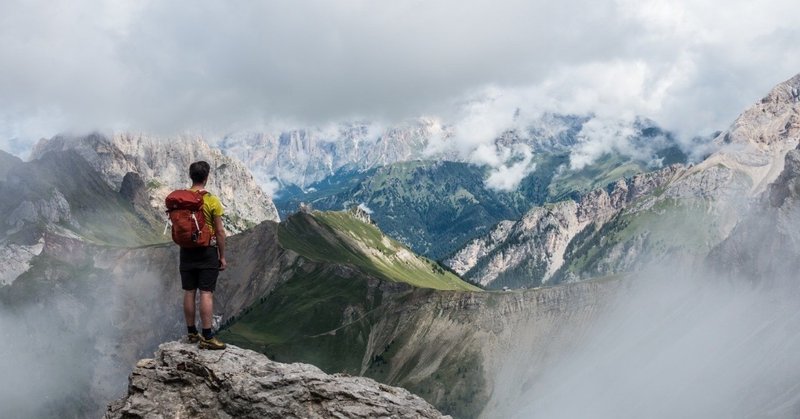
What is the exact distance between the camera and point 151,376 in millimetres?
24891

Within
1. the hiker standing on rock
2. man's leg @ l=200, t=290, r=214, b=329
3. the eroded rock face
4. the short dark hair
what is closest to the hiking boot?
the hiker standing on rock

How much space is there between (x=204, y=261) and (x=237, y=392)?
4.77m

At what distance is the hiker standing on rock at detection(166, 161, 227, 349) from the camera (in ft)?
80.0

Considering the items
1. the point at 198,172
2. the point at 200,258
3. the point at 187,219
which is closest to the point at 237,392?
the point at 200,258

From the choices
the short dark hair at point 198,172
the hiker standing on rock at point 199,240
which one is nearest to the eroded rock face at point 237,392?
the hiker standing on rock at point 199,240

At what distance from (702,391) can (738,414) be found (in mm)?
25639

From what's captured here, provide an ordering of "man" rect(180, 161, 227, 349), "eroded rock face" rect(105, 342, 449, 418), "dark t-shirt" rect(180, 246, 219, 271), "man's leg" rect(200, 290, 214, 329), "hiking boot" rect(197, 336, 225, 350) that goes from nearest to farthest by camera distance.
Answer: "eroded rock face" rect(105, 342, 449, 418) < "man's leg" rect(200, 290, 214, 329) < "man" rect(180, 161, 227, 349) < "dark t-shirt" rect(180, 246, 219, 271) < "hiking boot" rect(197, 336, 225, 350)

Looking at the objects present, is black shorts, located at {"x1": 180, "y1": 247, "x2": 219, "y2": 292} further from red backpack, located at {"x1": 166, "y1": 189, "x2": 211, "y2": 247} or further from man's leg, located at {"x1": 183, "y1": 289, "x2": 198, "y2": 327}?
red backpack, located at {"x1": 166, "y1": 189, "x2": 211, "y2": 247}

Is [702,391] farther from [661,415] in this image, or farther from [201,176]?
[201,176]

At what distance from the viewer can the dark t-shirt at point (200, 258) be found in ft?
82.6

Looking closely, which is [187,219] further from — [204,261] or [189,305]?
[189,305]

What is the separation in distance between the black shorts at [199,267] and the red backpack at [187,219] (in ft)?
2.12

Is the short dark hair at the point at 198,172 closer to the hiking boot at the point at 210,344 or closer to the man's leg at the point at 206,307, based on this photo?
the man's leg at the point at 206,307

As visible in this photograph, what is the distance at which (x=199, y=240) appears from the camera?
24.4 meters
